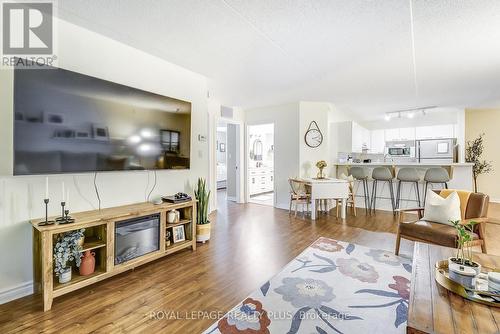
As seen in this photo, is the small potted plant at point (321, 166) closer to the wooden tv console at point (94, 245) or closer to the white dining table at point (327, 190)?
the white dining table at point (327, 190)

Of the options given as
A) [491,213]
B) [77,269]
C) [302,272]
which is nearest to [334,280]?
[302,272]

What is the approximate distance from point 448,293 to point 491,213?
486 centimetres

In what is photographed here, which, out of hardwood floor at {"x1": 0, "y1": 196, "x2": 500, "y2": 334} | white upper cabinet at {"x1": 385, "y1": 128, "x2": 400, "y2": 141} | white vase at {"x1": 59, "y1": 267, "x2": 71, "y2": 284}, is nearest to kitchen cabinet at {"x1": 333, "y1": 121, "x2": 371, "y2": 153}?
white upper cabinet at {"x1": 385, "y1": 128, "x2": 400, "y2": 141}

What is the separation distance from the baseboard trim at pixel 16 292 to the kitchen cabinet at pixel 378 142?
7.56 metres

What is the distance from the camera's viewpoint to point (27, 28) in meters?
1.99

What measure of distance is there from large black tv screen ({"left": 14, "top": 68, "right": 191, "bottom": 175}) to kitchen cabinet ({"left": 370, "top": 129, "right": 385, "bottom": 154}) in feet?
20.3

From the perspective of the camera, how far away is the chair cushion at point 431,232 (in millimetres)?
2301

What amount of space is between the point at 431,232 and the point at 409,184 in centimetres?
282

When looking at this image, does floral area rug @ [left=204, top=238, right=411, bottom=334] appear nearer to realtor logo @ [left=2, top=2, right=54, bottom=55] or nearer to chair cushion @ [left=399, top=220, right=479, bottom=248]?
chair cushion @ [left=399, top=220, right=479, bottom=248]

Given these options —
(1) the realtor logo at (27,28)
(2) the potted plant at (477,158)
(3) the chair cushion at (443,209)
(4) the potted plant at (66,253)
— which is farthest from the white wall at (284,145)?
(2) the potted plant at (477,158)

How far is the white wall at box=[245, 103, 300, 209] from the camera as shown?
507cm

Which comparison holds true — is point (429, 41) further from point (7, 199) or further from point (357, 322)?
point (7, 199)

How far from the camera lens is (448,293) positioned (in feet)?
4.47

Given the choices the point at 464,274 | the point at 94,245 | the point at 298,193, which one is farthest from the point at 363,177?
the point at 94,245
